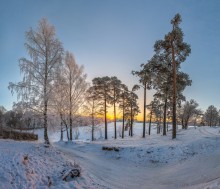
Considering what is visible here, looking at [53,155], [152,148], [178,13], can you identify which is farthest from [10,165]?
[178,13]

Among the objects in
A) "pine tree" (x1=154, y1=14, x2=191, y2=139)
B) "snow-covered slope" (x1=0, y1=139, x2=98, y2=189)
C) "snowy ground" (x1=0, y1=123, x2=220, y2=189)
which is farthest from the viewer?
"pine tree" (x1=154, y1=14, x2=191, y2=139)

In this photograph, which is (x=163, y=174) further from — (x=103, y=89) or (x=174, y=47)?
(x=103, y=89)

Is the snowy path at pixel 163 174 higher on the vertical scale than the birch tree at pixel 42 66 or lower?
lower

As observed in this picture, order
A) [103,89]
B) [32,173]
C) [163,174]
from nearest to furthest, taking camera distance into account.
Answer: [32,173] < [163,174] < [103,89]

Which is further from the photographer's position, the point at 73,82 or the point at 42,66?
the point at 73,82

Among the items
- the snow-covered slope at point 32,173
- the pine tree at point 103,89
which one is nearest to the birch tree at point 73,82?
the pine tree at point 103,89

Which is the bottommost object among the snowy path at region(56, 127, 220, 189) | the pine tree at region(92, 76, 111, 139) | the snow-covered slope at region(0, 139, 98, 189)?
the snowy path at region(56, 127, 220, 189)

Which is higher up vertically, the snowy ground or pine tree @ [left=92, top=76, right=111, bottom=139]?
pine tree @ [left=92, top=76, right=111, bottom=139]

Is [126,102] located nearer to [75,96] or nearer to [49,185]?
[75,96]

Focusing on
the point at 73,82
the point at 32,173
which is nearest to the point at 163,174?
the point at 32,173

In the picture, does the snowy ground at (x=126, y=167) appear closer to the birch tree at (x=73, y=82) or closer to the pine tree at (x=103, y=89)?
the birch tree at (x=73, y=82)

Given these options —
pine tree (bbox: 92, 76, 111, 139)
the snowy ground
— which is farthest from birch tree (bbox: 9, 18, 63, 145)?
pine tree (bbox: 92, 76, 111, 139)

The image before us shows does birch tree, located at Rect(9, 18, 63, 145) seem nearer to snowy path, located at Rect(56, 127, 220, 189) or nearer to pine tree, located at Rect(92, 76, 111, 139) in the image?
snowy path, located at Rect(56, 127, 220, 189)

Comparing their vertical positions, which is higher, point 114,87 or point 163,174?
point 114,87
